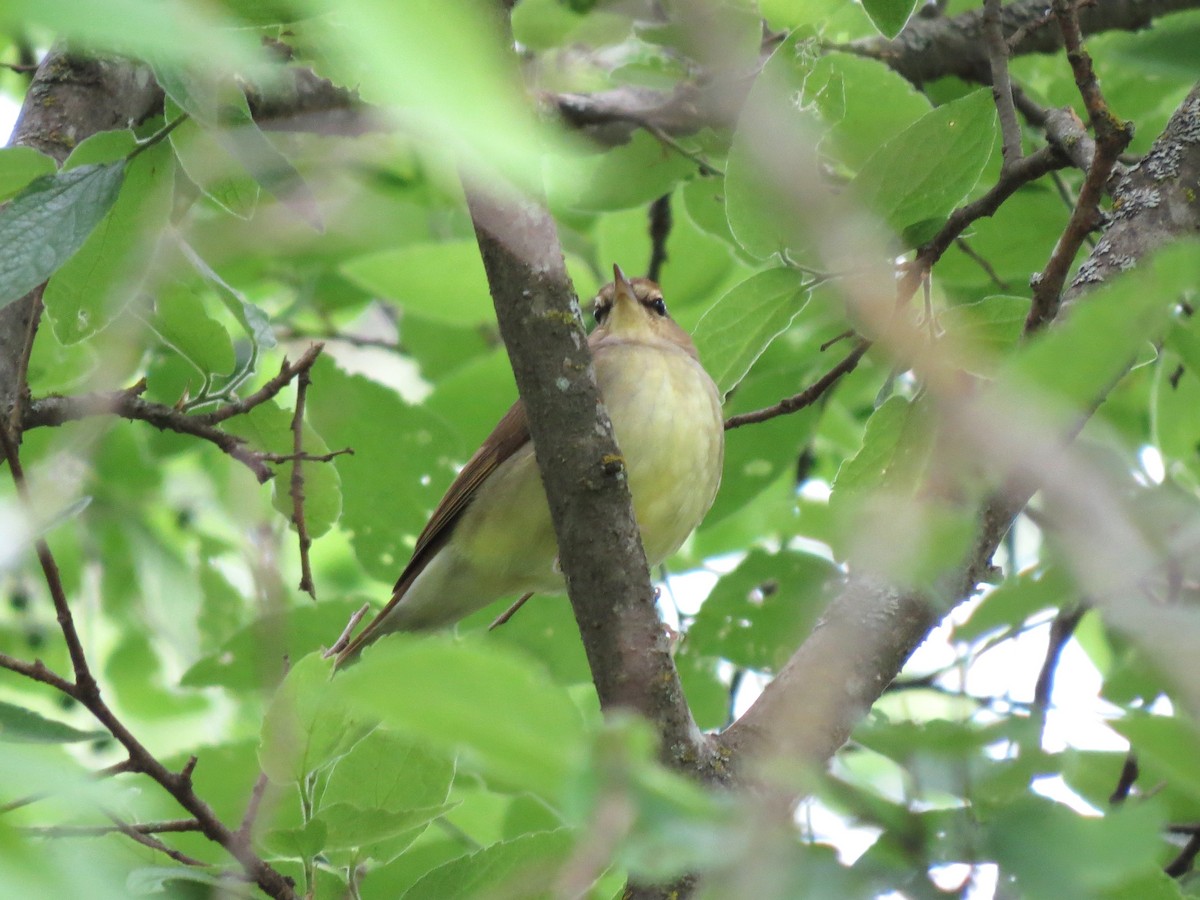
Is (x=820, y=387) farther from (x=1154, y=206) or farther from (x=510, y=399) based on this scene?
(x=510, y=399)

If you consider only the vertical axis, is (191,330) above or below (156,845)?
above

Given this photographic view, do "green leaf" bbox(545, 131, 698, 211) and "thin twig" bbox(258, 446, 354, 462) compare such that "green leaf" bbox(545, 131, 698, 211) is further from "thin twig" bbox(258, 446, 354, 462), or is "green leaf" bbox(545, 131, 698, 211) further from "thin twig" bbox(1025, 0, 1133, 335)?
"thin twig" bbox(1025, 0, 1133, 335)

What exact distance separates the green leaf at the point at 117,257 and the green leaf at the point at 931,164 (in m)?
1.49

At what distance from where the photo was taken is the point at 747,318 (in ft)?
10.4

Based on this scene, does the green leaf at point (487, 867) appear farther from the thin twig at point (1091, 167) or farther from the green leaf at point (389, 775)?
the thin twig at point (1091, 167)

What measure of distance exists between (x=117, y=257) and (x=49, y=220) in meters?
0.35

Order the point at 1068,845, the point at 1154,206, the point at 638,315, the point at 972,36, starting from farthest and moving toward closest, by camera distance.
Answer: the point at 972,36, the point at 638,315, the point at 1154,206, the point at 1068,845

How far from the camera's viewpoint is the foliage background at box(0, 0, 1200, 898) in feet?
3.72

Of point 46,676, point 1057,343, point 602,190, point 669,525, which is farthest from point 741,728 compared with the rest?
point 1057,343

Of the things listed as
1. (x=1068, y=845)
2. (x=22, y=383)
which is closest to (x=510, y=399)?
(x=22, y=383)

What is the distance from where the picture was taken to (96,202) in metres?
2.60

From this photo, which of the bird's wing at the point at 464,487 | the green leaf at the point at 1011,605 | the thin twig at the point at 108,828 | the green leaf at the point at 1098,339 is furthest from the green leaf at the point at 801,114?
the thin twig at the point at 108,828

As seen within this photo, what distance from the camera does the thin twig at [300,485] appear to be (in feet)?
11.0

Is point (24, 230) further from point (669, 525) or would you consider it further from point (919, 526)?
point (669, 525)
